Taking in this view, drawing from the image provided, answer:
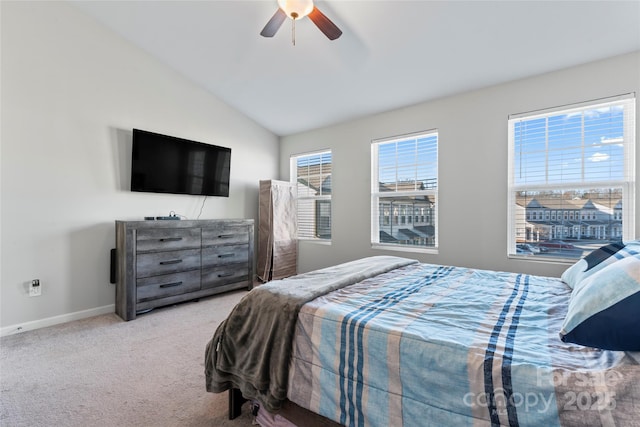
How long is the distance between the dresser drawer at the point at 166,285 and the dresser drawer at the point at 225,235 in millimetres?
402

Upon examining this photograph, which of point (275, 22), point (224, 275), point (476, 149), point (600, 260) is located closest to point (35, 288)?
point (224, 275)

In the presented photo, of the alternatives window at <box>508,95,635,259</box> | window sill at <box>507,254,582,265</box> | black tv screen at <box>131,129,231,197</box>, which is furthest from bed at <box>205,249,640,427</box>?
black tv screen at <box>131,129,231,197</box>

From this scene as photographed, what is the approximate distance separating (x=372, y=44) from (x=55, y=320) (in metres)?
4.10

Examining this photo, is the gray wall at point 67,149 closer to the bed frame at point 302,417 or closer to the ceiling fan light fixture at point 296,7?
the ceiling fan light fixture at point 296,7

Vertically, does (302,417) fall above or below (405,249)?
below

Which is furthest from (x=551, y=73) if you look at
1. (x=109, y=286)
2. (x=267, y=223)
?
(x=109, y=286)

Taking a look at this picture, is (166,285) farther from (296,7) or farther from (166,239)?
(296,7)

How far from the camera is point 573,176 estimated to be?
2812 mm

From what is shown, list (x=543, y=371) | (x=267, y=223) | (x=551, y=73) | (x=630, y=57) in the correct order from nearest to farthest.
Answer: (x=543, y=371), (x=630, y=57), (x=551, y=73), (x=267, y=223)

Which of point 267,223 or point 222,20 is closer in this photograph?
point 222,20

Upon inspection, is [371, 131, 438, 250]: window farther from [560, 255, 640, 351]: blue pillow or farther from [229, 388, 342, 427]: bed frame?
[229, 388, 342, 427]: bed frame

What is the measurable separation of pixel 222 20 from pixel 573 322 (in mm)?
3461

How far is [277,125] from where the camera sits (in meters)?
4.77

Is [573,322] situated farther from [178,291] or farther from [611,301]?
[178,291]
